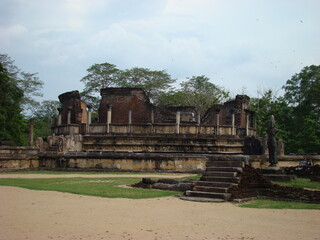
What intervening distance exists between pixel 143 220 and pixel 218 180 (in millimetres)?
3868

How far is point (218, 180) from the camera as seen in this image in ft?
31.7

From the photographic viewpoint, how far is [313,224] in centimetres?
611

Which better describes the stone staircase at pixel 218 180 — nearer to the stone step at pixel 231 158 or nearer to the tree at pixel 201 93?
the stone step at pixel 231 158

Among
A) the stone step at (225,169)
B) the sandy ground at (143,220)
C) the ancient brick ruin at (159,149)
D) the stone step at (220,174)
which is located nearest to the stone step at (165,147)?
the ancient brick ruin at (159,149)

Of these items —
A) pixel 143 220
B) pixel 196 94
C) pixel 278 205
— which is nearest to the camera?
pixel 143 220

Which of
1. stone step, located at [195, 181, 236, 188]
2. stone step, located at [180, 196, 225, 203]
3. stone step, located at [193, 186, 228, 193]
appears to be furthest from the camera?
stone step, located at [195, 181, 236, 188]

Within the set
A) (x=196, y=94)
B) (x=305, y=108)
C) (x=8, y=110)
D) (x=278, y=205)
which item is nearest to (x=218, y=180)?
(x=278, y=205)

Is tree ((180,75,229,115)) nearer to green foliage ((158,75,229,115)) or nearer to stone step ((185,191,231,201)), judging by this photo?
green foliage ((158,75,229,115))

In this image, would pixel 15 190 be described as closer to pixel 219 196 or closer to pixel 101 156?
pixel 219 196

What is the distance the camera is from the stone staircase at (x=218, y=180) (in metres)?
8.92

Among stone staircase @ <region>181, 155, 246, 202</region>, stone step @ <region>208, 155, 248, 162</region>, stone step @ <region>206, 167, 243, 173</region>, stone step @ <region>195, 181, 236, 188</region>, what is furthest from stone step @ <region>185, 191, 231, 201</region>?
stone step @ <region>208, 155, 248, 162</region>

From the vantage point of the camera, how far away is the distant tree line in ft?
102

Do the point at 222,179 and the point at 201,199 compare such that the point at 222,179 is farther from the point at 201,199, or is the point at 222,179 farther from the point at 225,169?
the point at 201,199

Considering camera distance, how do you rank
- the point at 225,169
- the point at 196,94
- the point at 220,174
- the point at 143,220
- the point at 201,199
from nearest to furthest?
the point at 143,220 < the point at 201,199 < the point at 220,174 < the point at 225,169 < the point at 196,94
